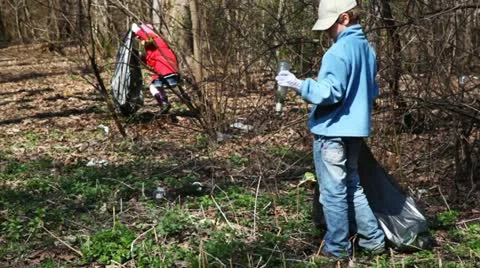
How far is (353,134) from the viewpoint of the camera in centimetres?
400

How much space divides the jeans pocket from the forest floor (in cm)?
65

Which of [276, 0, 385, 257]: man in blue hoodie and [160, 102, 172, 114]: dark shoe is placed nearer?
[276, 0, 385, 257]: man in blue hoodie

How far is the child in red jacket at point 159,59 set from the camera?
26.7 ft

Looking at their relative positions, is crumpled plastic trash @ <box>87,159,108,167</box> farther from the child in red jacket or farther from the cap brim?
the cap brim

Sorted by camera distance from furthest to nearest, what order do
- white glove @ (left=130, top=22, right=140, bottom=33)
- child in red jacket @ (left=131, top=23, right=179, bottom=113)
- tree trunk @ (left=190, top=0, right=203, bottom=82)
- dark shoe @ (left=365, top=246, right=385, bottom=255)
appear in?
white glove @ (left=130, top=22, right=140, bottom=33) < child in red jacket @ (left=131, top=23, right=179, bottom=113) < tree trunk @ (left=190, top=0, right=203, bottom=82) < dark shoe @ (left=365, top=246, right=385, bottom=255)

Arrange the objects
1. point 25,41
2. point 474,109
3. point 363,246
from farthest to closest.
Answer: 1. point 25,41
2. point 474,109
3. point 363,246

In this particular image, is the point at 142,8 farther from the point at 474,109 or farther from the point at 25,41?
the point at 25,41

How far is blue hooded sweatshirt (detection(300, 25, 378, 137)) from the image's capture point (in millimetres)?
3902

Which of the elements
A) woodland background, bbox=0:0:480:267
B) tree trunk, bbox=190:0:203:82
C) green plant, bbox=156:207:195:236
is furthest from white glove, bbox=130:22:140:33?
green plant, bbox=156:207:195:236

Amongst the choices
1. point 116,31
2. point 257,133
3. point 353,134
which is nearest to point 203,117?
point 257,133

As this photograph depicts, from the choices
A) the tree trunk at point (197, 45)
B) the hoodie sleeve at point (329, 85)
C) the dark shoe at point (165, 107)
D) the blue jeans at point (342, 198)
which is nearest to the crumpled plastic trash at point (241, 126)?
the tree trunk at point (197, 45)

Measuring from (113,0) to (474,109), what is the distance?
4.06 m

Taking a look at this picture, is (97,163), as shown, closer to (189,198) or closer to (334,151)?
(189,198)

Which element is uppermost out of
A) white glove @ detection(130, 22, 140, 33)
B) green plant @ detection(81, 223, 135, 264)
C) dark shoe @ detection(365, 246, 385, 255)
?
white glove @ detection(130, 22, 140, 33)
